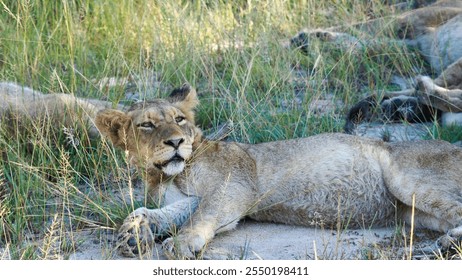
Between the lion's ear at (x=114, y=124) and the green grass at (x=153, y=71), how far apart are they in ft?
0.71

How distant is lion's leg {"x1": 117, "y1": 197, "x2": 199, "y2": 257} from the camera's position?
13.5ft

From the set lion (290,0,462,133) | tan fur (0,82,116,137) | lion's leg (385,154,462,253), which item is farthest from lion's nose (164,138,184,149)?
lion (290,0,462,133)

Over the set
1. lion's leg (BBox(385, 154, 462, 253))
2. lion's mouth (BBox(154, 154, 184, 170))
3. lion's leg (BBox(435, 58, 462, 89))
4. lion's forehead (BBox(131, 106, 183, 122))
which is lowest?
lion's leg (BBox(435, 58, 462, 89))

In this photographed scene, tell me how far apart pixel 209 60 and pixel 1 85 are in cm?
156

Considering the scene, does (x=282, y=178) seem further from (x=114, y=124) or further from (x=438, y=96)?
(x=438, y=96)

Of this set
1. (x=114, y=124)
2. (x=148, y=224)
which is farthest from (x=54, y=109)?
(x=148, y=224)

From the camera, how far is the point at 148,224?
4.23 m

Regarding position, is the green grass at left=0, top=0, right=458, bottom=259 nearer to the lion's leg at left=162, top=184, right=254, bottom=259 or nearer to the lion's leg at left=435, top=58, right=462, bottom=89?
the lion's leg at left=435, top=58, right=462, bottom=89

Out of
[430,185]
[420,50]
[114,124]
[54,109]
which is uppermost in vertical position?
[114,124]

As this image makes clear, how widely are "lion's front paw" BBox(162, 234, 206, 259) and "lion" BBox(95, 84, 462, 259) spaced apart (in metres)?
0.12

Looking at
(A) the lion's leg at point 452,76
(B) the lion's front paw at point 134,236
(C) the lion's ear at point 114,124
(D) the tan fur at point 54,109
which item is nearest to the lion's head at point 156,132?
(C) the lion's ear at point 114,124

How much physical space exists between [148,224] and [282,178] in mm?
791

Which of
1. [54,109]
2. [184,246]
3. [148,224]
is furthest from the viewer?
[54,109]

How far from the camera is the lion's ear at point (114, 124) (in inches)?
185
